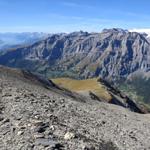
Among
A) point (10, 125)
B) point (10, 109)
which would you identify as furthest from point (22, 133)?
point (10, 109)

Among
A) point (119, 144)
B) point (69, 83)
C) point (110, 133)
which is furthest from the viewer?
point (69, 83)

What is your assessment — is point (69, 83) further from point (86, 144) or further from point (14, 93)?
point (86, 144)

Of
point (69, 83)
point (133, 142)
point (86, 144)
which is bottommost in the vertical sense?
point (69, 83)

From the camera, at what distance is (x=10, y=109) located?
30.1 meters

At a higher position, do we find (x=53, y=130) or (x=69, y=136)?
(x=53, y=130)

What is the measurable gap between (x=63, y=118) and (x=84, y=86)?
143 meters

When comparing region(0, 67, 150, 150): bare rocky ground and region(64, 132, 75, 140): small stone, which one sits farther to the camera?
region(64, 132, 75, 140): small stone

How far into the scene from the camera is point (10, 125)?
25297mm

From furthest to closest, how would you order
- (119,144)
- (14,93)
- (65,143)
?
1. (14,93)
2. (119,144)
3. (65,143)

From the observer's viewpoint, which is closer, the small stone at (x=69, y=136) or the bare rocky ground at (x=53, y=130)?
the bare rocky ground at (x=53, y=130)

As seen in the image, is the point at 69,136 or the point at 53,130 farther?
the point at 53,130

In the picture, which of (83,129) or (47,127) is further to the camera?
(83,129)

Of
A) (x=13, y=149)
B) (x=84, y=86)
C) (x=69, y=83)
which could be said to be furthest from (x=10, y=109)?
(x=69, y=83)

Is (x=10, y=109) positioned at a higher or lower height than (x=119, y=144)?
higher
